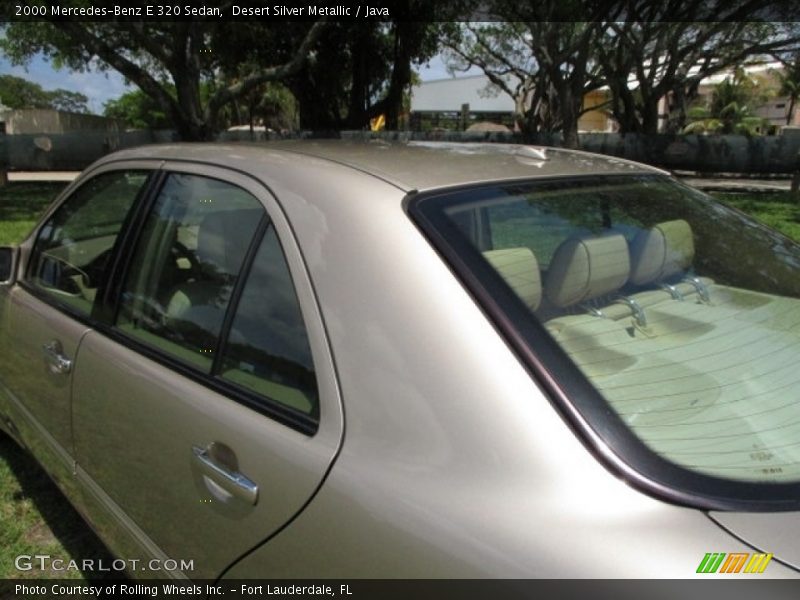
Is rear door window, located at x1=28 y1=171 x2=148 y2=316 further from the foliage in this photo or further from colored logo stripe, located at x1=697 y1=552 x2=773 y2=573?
the foliage

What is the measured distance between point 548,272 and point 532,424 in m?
0.66

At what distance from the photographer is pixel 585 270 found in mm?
1668

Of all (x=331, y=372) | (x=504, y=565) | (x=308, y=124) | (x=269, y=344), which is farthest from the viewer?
(x=308, y=124)

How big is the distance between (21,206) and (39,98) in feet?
229

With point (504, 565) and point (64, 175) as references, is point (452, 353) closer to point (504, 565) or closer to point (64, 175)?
point (504, 565)

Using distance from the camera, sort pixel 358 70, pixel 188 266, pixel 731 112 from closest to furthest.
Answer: pixel 188 266, pixel 358 70, pixel 731 112

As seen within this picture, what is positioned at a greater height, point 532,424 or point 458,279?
point 458,279

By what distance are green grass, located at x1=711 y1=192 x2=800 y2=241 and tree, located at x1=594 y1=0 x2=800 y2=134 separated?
17.7 feet

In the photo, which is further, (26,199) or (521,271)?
(26,199)

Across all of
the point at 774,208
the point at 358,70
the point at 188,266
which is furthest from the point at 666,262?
the point at 358,70

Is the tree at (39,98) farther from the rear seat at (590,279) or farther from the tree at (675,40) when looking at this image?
the rear seat at (590,279)

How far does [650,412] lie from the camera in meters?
1.21

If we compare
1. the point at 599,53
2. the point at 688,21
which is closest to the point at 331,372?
the point at 688,21

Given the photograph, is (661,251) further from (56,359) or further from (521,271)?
(56,359)
